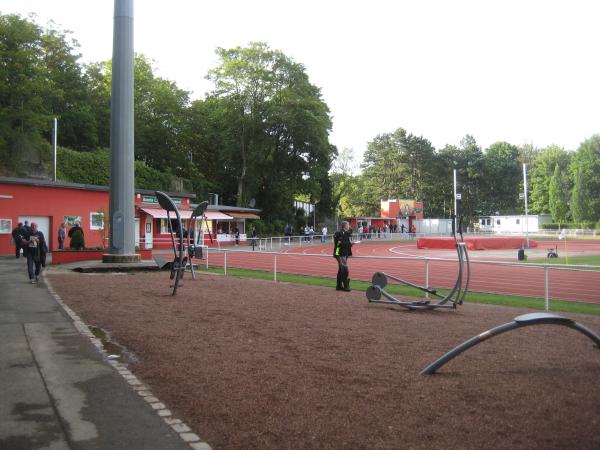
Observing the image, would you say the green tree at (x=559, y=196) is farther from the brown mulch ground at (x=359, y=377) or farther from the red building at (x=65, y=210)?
the brown mulch ground at (x=359, y=377)

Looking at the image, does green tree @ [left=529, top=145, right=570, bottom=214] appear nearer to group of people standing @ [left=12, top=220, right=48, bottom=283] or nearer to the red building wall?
the red building wall

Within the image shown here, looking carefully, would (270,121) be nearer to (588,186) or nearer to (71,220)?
(71,220)

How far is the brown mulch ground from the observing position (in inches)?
172

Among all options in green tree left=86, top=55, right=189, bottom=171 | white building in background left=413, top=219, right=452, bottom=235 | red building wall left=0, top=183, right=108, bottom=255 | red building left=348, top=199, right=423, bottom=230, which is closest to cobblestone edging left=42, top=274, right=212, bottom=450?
red building wall left=0, top=183, right=108, bottom=255

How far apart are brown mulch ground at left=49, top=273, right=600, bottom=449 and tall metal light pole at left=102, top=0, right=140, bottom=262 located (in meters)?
11.5

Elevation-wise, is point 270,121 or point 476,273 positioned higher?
point 270,121

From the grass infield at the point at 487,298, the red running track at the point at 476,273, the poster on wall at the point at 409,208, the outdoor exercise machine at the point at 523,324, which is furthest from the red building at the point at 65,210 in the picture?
the poster on wall at the point at 409,208

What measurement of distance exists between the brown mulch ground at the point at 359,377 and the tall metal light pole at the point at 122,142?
11.5 metres

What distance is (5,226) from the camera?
97.1ft

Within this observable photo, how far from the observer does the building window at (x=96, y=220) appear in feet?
102

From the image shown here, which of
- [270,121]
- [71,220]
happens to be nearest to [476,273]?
[71,220]

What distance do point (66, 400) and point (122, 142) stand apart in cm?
1872

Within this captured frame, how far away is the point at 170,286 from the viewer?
15.2 metres

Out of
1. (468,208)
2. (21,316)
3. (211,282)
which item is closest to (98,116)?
(211,282)
